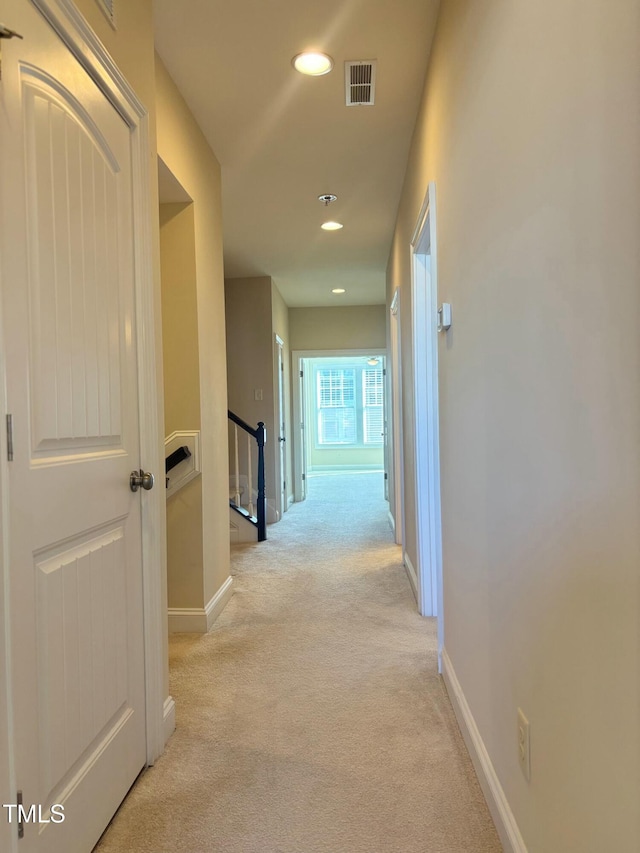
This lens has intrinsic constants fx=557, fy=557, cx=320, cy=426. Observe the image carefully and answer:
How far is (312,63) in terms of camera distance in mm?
2379

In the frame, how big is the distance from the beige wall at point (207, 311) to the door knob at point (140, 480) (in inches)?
44.9

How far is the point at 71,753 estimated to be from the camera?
51.3 inches

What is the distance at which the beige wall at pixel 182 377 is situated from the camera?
2.83 m

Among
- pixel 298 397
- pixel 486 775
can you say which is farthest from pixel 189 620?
pixel 298 397

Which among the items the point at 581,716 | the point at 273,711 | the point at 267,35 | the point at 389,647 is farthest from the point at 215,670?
the point at 267,35

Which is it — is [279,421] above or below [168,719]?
above

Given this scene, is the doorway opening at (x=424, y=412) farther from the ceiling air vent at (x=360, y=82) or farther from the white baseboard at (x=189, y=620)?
the white baseboard at (x=189, y=620)

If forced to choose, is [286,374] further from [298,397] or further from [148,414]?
[148,414]

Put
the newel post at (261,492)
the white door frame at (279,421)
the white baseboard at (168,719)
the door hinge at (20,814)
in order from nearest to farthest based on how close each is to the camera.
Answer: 1. the door hinge at (20,814)
2. the white baseboard at (168,719)
3. the newel post at (261,492)
4. the white door frame at (279,421)

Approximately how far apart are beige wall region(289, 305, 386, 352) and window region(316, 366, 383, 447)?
4.47 metres

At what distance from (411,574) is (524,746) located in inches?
93.2

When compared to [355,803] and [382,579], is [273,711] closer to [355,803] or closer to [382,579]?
[355,803]

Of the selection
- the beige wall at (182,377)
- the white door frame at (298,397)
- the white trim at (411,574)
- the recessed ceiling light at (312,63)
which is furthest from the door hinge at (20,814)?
the white door frame at (298,397)

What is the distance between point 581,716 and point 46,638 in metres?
1.08
